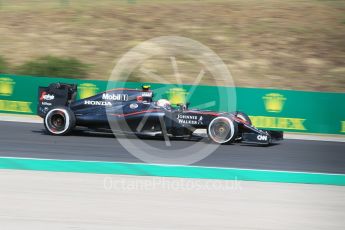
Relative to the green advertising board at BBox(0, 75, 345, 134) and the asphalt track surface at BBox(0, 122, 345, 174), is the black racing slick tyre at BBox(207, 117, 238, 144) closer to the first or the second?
the asphalt track surface at BBox(0, 122, 345, 174)

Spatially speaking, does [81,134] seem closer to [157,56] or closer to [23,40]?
[157,56]

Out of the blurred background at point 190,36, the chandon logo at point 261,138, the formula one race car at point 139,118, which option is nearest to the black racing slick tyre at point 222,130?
the formula one race car at point 139,118

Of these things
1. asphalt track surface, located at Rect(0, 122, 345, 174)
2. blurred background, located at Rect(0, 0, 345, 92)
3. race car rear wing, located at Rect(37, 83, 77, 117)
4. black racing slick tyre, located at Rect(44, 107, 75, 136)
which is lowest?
asphalt track surface, located at Rect(0, 122, 345, 174)

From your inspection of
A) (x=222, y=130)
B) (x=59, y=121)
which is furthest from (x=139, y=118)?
(x=59, y=121)

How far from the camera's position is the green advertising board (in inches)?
→ 629

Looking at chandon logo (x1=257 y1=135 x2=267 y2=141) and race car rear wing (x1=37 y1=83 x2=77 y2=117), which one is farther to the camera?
race car rear wing (x1=37 y1=83 x2=77 y2=117)

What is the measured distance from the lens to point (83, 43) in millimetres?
25297

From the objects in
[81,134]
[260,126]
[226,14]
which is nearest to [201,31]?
[226,14]

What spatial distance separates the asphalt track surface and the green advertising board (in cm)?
164

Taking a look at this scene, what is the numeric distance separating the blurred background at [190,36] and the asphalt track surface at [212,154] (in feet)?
28.5

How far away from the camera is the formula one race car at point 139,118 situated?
42.4ft

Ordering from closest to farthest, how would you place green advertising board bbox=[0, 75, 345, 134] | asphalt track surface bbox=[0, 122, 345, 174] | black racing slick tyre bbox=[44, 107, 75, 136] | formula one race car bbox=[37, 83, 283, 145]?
asphalt track surface bbox=[0, 122, 345, 174], formula one race car bbox=[37, 83, 283, 145], black racing slick tyre bbox=[44, 107, 75, 136], green advertising board bbox=[0, 75, 345, 134]

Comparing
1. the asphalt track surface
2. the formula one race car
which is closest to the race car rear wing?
the formula one race car

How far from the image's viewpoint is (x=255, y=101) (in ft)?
53.9
